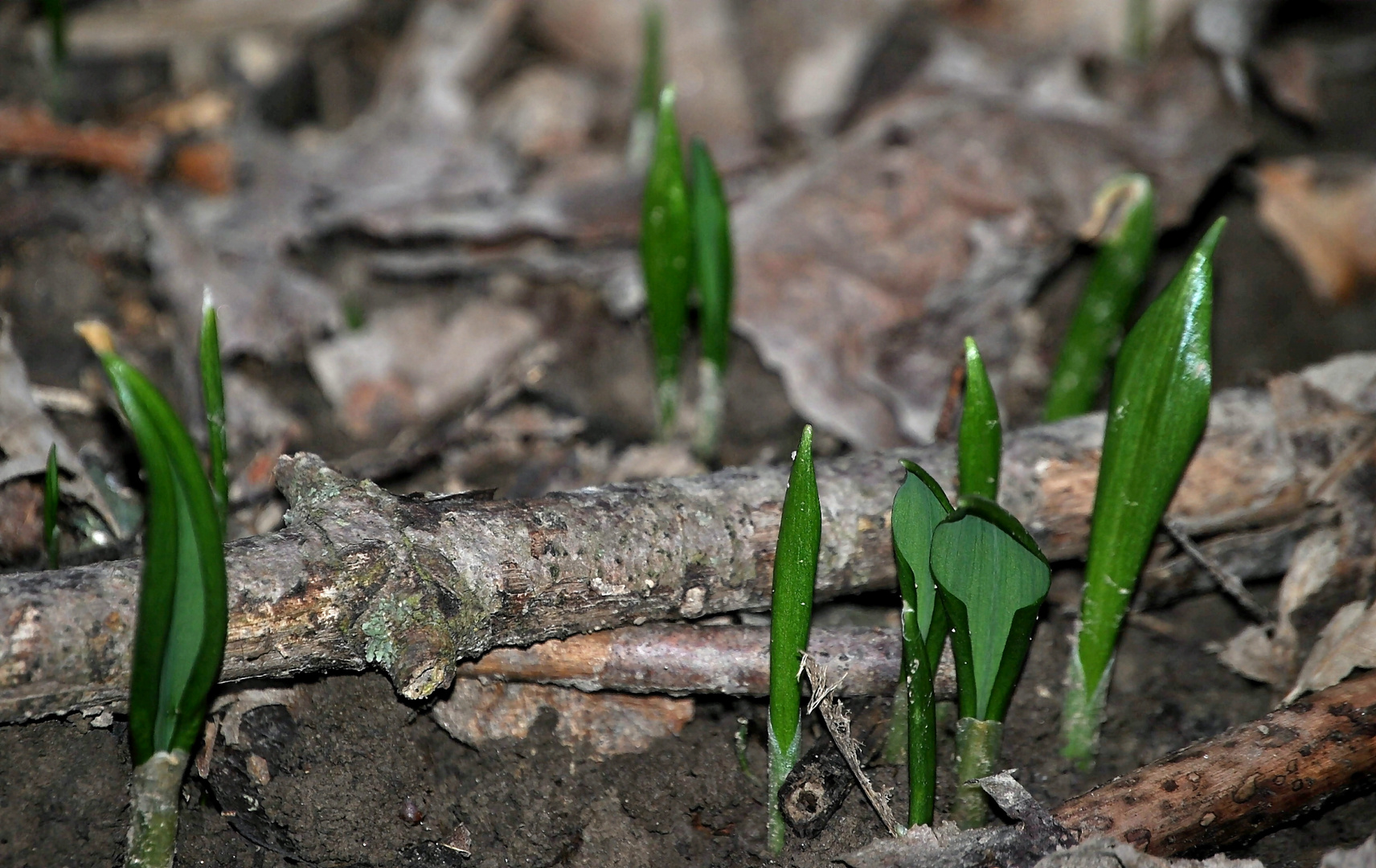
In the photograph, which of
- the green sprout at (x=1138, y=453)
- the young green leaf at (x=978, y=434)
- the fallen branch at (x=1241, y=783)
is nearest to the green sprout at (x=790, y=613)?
the young green leaf at (x=978, y=434)

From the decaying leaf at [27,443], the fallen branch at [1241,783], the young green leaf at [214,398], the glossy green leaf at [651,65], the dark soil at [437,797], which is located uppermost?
the glossy green leaf at [651,65]

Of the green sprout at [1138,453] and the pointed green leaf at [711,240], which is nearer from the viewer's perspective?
the green sprout at [1138,453]

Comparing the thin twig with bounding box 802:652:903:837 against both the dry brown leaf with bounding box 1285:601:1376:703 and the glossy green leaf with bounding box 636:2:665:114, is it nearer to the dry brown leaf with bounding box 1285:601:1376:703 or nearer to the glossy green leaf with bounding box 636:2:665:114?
the dry brown leaf with bounding box 1285:601:1376:703

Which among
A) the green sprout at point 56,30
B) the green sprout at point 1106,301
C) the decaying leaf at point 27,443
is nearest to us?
the decaying leaf at point 27,443

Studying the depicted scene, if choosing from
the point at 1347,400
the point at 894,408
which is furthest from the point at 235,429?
the point at 1347,400

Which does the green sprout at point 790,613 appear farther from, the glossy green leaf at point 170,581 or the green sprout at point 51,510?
the green sprout at point 51,510

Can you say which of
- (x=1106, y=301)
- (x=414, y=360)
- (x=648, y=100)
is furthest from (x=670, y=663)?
(x=648, y=100)

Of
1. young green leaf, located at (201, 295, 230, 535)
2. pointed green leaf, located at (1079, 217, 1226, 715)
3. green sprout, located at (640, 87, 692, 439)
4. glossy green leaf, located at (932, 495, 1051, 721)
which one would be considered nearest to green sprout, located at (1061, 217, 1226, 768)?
pointed green leaf, located at (1079, 217, 1226, 715)
